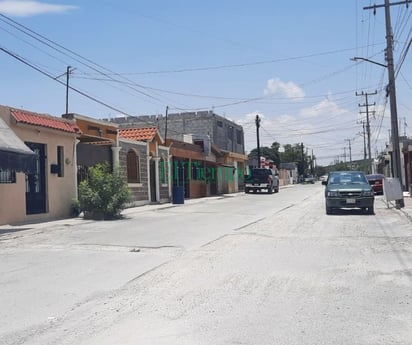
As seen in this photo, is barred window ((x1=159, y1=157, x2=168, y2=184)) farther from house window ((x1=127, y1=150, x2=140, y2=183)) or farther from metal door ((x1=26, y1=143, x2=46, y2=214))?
metal door ((x1=26, y1=143, x2=46, y2=214))

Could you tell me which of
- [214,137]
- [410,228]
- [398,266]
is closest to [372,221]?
[410,228]

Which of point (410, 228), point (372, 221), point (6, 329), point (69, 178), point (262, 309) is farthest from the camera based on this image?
point (69, 178)

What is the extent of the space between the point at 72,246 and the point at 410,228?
976 centimetres

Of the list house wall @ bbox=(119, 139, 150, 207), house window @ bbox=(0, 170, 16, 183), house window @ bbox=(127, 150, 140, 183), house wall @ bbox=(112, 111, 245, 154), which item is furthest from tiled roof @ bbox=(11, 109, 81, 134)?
house wall @ bbox=(112, 111, 245, 154)

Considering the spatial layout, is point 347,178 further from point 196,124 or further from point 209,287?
point 196,124

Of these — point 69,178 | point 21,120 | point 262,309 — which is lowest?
point 262,309

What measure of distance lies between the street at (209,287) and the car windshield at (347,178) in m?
6.58

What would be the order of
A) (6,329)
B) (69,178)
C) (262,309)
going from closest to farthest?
1. (6,329)
2. (262,309)
3. (69,178)

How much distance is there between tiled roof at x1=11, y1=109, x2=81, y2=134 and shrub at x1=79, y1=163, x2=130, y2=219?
6.92 ft

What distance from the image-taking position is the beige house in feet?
63.6

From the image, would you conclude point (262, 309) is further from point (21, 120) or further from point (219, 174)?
point (219, 174)

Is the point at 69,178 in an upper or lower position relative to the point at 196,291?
upper

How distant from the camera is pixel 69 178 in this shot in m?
23.4

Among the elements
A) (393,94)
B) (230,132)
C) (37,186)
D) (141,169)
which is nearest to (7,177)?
(37,186)
